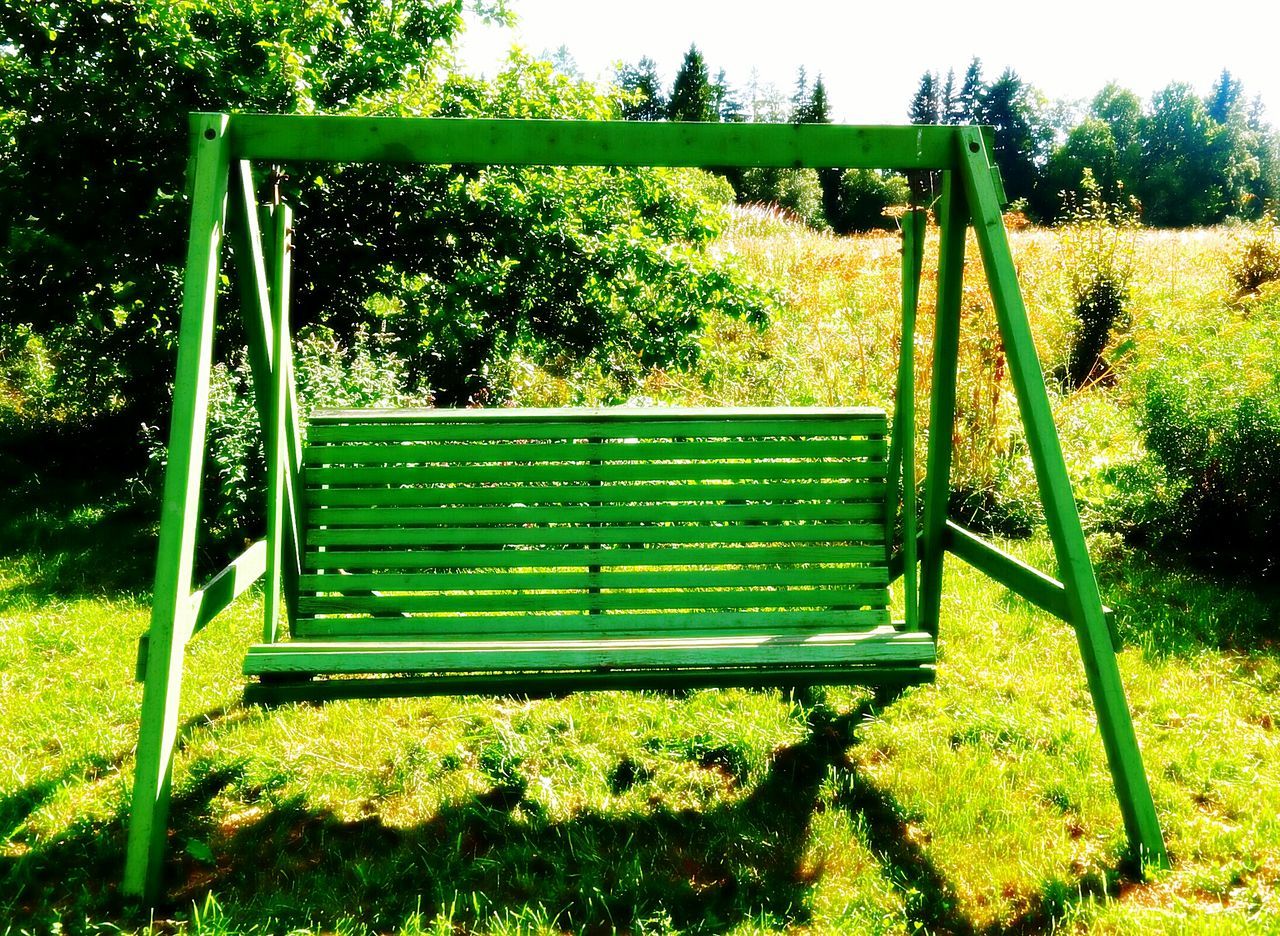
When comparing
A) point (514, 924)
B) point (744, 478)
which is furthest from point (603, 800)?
point (744, 478)

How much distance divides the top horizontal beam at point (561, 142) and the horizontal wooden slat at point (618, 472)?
0.95 m

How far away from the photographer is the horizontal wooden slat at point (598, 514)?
2697 mm

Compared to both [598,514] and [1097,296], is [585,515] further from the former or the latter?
[1097,296]

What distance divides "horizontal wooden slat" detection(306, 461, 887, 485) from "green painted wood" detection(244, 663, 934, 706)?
2.31 ft

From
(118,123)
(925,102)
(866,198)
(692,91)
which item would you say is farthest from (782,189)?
(925,102)

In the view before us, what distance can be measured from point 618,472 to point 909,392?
0.92m

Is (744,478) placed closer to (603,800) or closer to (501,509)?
(501,509)

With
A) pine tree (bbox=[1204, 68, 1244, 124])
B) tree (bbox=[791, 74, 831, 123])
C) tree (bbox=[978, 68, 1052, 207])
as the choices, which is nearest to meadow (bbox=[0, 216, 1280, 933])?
tree (bbox=[791, 74, 831, 123])

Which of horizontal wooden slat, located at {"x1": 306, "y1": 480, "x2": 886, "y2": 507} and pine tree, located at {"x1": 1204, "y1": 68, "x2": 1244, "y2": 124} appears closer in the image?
horizontal wooden slat, located at {"x1": 306, "y1": 480, "x2": 886, "y2": 507}

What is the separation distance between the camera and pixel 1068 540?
2051 mm

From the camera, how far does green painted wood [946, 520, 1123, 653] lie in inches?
82.2

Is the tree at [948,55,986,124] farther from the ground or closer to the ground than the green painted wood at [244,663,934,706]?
farther from the ground

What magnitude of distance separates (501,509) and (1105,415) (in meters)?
5.06

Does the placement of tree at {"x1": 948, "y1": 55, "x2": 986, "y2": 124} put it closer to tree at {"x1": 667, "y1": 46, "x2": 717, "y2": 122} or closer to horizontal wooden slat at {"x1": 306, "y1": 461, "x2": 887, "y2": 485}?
tree at {"x1": 667, "y1": 46, "x2": 717, "y2": 122}
